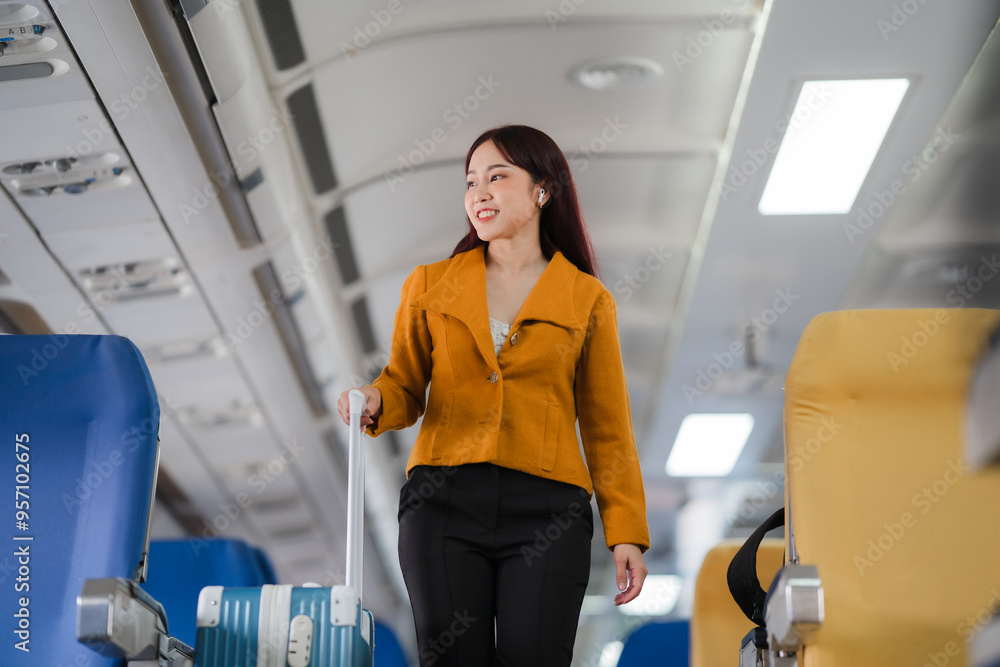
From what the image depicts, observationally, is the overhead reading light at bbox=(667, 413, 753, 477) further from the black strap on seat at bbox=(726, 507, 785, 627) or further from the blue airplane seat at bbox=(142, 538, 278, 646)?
the black strap on seat at bbox=(726, 507, 785, 627)

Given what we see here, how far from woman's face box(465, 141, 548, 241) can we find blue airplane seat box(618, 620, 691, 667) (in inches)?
84.5

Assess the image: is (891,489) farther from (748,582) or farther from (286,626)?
(286,626)

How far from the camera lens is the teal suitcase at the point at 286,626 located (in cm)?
193

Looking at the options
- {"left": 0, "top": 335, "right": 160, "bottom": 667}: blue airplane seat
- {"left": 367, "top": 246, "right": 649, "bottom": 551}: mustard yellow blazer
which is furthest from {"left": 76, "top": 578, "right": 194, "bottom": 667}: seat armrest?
{"left": 367, "top": 246, "right": 649, "bottom": 551}: mustard yellow blazer

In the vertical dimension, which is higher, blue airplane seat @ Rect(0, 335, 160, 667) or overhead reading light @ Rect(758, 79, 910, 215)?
overhead reading light @ Rect(758, 79, 910, 215)

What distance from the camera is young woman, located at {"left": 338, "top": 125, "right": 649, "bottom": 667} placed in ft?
6.50

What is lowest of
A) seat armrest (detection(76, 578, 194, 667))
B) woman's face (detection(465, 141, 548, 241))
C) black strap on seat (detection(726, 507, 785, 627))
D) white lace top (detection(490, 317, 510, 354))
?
seat armrest (detection(76, 578, 194, 667))

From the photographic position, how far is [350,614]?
76.9 inches

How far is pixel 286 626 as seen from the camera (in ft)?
6.39

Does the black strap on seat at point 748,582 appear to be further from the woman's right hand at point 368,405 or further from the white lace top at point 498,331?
the woman's right hand at point 368,405

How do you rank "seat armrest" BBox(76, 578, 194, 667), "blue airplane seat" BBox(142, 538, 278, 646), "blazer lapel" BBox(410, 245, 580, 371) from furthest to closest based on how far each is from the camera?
"blue airplane seat" BBox(142, 538, 278, 646) < "blazer lapel" BBox(410, 245, 580, 371) < "seat armrest" BBox(76, 578, 194, 667)

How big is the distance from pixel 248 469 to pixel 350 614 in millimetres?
5014

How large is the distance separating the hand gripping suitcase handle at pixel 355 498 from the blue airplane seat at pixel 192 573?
146cm

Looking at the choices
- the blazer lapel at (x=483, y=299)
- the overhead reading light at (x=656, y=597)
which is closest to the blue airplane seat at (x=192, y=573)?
the blazer lapel at (x=483, y=299)
